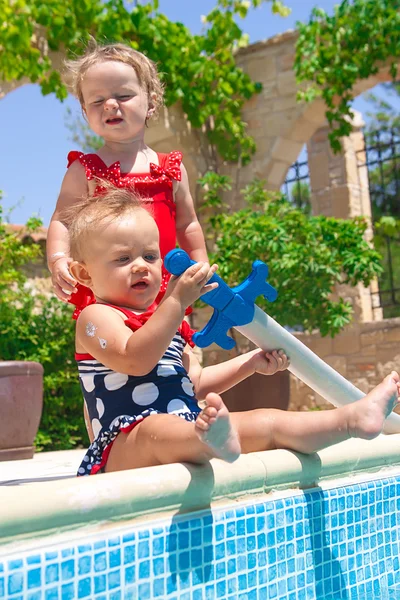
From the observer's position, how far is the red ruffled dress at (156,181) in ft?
6.95

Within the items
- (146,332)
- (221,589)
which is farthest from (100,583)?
(146,332)

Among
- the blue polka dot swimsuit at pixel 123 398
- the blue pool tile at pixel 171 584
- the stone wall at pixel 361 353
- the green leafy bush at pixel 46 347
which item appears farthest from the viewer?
the stone wall at pixel 361 353

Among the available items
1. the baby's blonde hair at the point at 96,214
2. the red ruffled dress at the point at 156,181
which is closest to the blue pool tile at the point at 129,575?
the baby's blonde hair at the point at 96,214

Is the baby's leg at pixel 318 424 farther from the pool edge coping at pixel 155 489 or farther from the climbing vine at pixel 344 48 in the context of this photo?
the climbing vine at pixel 344 48

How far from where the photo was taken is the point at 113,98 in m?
2.08

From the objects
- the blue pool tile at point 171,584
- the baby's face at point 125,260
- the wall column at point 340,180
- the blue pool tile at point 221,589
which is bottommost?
the blue pool tile at point 221,589

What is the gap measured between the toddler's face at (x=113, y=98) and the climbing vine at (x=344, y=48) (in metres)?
4.39

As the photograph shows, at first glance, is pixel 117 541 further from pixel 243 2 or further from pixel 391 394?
pixel 243 2

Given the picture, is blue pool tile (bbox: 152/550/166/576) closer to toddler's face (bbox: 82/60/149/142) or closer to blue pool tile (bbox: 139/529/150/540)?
blue pool tile (bbox: 139/529/150/540)

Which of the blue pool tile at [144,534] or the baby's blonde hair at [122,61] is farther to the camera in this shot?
the baby's blonde hair at [122,61]

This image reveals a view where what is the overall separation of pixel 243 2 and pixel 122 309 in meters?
5.19

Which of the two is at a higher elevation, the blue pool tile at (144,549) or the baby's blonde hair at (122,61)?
the baby's blonde hair at (122,61)

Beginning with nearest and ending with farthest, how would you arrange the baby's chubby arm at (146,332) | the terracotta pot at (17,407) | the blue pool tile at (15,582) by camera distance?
the blue pool tile at (15,582) → the baby's chubby arm at (146,332) → the terracotta pot at (17,407)

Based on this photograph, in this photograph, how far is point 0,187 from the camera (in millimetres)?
5453
